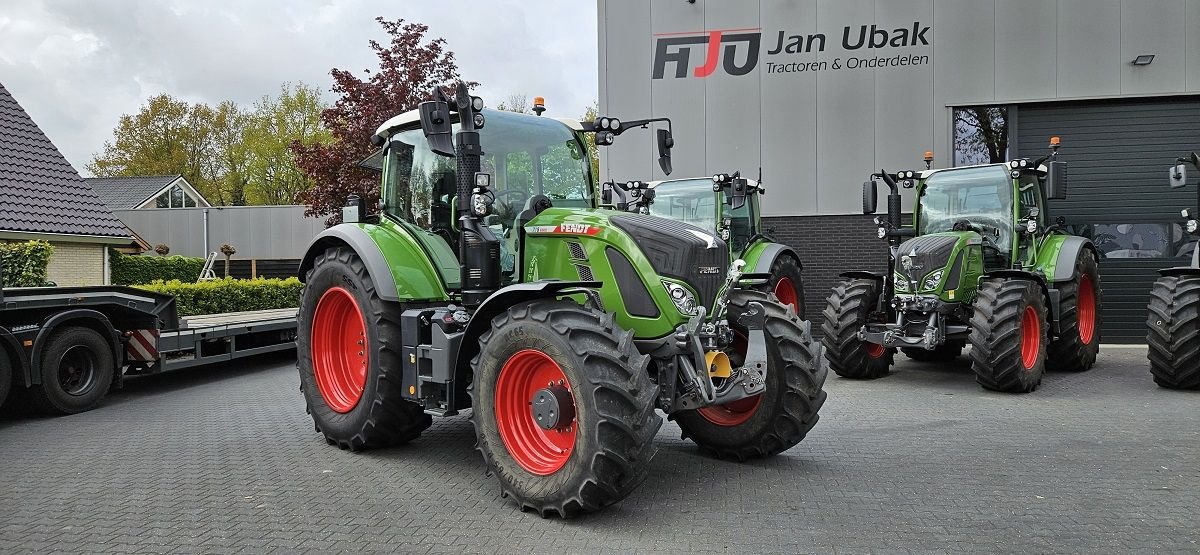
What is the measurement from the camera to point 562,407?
14.8ft

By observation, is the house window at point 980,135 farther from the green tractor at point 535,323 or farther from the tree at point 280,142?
the tree at point 280,142

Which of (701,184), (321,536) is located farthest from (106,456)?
(701,184)

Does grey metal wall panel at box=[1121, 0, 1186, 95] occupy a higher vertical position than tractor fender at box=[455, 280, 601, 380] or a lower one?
higher

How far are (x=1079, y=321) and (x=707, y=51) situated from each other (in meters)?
7.56

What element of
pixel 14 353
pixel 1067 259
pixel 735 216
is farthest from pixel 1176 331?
pixel 14 353

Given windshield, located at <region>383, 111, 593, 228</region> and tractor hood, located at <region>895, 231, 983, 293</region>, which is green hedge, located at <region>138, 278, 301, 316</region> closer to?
windshield, located at <region>383, 111, 593, 228</region>

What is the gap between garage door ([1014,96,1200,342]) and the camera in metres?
13.3

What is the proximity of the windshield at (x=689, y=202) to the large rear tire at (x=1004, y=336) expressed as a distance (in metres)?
3.81

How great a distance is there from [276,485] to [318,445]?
3.80 feet

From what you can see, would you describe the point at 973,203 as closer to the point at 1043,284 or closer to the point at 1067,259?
the point at 1067,259

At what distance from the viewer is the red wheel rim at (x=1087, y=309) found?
10633mm

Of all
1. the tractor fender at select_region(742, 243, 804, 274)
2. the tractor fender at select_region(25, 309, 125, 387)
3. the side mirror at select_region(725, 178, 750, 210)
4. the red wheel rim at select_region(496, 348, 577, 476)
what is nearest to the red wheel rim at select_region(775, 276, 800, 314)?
the tractor fender at select_region(742, 243, 804, 274)

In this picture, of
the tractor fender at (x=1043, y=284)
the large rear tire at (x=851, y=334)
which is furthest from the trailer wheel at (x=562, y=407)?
the tractor fender at (x=1043, y=284)

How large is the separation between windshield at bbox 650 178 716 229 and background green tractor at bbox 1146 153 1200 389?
5.22 metres
